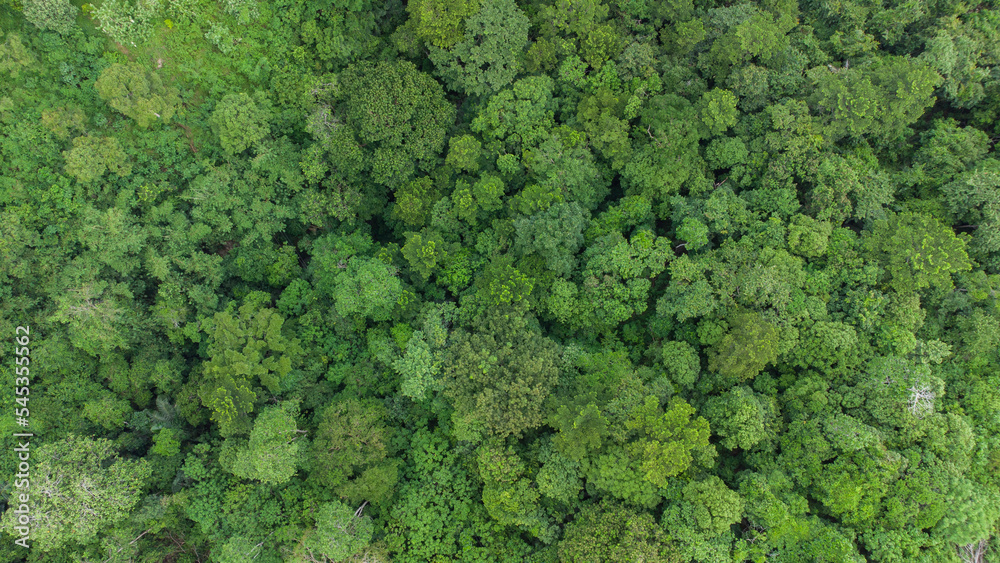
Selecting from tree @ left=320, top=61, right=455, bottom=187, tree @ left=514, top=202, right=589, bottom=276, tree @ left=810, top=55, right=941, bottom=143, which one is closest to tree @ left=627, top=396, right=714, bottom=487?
tree @ left=514, top=202, right=589, bottom=276

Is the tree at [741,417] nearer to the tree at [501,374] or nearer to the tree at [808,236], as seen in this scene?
the tree at [808,236]

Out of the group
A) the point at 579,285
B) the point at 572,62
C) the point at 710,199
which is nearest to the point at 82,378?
the point at 579,285

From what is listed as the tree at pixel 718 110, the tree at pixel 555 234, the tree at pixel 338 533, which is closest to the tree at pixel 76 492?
the tree at pixel 338 533

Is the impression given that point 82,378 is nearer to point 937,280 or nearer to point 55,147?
point 55,147

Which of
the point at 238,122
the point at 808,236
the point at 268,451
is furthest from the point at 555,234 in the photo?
the point at 238,122

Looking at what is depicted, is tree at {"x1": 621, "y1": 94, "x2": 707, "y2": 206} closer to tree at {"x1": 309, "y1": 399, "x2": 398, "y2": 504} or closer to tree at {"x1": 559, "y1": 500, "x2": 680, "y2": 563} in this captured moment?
tree at {"x1": 559, "y1": 500, "x2": 680, "y2": 563}

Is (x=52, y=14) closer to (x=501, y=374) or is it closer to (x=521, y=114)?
(x=521, y=114)
